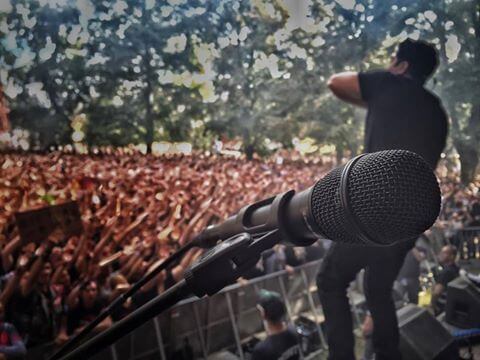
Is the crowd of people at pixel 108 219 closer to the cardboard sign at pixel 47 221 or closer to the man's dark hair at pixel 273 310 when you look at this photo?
the cardboard sign at pixel 47 221

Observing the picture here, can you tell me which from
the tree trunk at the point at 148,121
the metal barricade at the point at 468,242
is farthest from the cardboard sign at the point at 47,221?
the metal barricade at the point at 468,242

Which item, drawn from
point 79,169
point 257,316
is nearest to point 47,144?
point 79,169

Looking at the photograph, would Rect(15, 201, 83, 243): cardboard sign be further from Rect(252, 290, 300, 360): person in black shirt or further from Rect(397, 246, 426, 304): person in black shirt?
Rect(397, 246, 426, 304): person in black shirt

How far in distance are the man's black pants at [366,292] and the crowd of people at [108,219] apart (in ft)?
5.93

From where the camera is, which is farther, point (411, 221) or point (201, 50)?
point (201, 50)

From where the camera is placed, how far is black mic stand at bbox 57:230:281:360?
0.57 m

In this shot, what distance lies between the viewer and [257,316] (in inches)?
142

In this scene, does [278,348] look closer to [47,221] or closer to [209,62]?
[47,221]

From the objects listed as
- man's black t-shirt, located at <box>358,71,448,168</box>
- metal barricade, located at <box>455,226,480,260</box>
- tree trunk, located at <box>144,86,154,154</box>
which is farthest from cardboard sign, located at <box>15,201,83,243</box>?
metal barricade, located at <box>455,226,480,260</box>

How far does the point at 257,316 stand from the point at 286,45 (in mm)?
2437

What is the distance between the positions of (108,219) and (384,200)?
2830 millimetres

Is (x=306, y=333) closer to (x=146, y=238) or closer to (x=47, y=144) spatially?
(x=146, y=238)

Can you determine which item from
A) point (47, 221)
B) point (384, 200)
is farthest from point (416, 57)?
point (47, 221)

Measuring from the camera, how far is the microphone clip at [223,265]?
594mm
